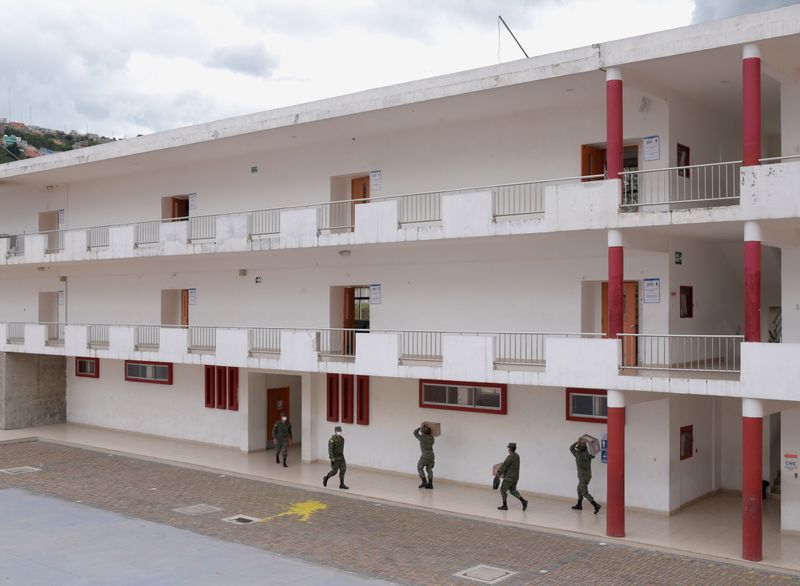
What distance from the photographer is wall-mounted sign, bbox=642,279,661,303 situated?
1650cm

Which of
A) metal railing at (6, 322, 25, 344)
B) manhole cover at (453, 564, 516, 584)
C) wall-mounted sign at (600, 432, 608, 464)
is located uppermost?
metal railing at (6, 322, 25, 344)

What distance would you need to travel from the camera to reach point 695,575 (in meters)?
12.5

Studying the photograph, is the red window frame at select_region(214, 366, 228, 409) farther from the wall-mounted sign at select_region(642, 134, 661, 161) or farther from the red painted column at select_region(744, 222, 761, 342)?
the red painted column at select_region(744, 222, 761, 342)

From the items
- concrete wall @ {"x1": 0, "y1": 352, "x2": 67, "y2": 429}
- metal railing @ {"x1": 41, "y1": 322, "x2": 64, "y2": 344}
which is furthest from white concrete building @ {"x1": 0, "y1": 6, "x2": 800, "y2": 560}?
metal railing @ {"x1": 41, "y1": 322, "x2": 64, "y2": 344}

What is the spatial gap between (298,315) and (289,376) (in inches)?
113

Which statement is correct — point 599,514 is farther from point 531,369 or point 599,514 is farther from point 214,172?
point 214,172

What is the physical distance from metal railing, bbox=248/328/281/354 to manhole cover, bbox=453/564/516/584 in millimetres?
10469

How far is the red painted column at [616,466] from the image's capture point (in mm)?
14633

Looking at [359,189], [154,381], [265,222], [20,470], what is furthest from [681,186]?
[20,470]

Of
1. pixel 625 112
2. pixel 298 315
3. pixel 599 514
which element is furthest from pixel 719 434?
pixel 298 315

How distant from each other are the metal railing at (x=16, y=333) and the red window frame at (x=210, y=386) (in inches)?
312

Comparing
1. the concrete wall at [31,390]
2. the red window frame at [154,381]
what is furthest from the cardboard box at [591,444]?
the concrete wall at [31,390]

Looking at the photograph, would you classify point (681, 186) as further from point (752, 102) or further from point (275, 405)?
point (275, 405)

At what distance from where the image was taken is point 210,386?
24000mm
